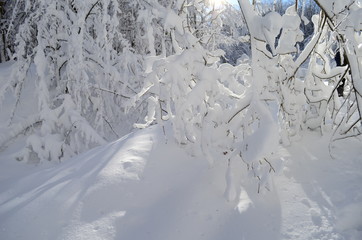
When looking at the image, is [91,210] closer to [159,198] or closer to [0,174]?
[159,198]

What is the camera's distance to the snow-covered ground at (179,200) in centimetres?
201

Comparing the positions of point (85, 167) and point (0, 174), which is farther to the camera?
point (0, 174)

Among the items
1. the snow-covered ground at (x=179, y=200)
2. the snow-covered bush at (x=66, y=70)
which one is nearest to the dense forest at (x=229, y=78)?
the snow-covered bush at (x=66, y=70)

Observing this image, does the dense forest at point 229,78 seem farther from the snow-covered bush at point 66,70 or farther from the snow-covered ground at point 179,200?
the snow-covered ground at point 179,200

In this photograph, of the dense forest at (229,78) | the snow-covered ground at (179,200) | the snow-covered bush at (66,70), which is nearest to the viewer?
the snow-covered ground at (179,200)

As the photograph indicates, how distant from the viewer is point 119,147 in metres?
3.01

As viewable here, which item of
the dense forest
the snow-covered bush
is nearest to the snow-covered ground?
the dense forest

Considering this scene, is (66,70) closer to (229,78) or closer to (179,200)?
(229,78)

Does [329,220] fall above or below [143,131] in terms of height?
below

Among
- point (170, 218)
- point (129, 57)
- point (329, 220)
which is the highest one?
point (129, 57)

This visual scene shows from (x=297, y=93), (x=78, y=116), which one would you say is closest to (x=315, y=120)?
(x=297, y=93)

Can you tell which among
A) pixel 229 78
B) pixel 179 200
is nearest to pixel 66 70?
pixel 229 78

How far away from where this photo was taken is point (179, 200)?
2.33 metres

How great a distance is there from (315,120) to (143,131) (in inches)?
73.0
